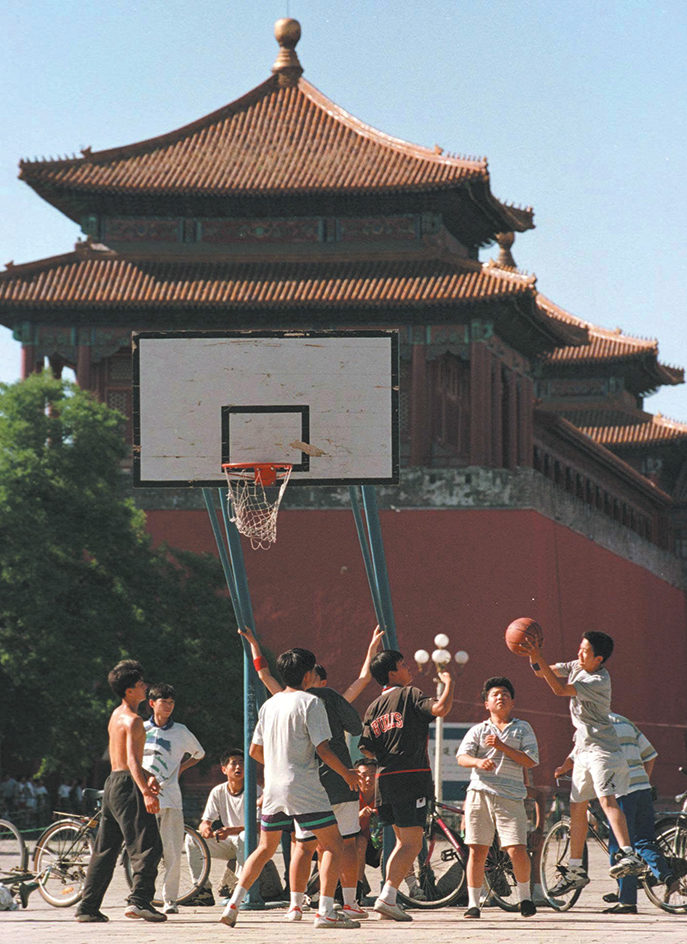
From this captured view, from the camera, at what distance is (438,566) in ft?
84.9

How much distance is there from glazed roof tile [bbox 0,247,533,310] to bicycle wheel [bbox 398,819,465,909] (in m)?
16.9

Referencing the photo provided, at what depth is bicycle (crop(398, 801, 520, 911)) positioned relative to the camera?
9.41 metres

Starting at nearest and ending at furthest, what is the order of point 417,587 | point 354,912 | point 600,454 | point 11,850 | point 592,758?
point 354,912
point 592,758
point 11,850
point 417,587
point 600,454

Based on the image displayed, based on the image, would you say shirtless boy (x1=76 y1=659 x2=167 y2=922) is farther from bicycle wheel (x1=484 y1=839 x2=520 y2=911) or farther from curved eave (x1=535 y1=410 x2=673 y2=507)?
curved eave (x1=535 y1=410 x2=673 y2=507)

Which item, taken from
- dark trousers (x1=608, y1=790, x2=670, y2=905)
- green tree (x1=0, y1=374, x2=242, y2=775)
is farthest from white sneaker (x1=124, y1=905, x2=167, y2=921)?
green tree (x1=0, y1=374, x2=242, y2=775)

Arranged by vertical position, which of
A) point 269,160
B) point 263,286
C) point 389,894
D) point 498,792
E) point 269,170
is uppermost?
point 269,160

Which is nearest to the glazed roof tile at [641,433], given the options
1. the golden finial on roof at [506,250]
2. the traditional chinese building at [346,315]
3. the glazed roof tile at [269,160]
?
the golden finial on roof at [506,250]

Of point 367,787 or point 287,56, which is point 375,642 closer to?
point 367,787

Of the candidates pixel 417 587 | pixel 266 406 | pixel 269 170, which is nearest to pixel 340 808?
pixel 266 406

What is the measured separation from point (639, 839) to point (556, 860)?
50 centimetres

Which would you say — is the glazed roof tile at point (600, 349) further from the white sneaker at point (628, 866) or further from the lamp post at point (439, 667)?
the white sneaker at point (628, 866)

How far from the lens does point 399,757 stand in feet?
28.8

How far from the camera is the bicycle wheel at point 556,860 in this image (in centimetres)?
928

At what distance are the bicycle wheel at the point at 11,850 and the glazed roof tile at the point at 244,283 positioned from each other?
53.8 ft
